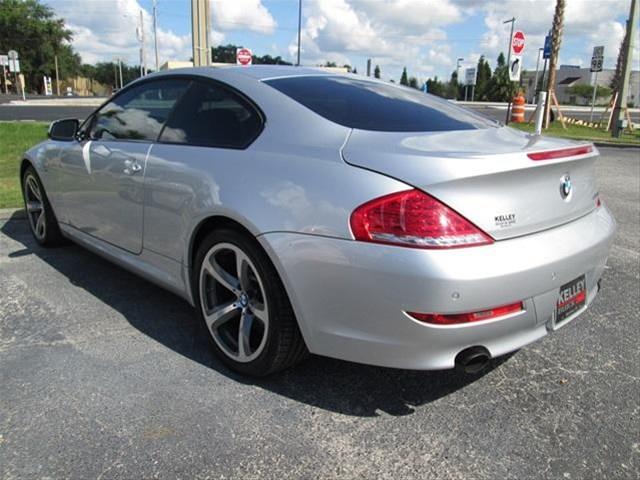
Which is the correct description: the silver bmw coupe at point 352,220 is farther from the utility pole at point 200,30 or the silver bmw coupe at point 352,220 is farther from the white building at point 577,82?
the white building at point 577,82

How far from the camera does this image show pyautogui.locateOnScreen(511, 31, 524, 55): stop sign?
1477 centimetres

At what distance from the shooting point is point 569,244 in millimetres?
2477

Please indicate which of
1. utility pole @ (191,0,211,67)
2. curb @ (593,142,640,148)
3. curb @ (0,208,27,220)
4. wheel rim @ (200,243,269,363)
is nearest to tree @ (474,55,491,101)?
curb @ (593,142,640,148)

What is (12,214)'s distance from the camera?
235 inches

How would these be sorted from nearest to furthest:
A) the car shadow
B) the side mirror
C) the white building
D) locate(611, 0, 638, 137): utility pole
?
the car shadow, the side mirror, locate(611, 0, 638, 137): utility pole, the white building

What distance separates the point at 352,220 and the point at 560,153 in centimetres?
105

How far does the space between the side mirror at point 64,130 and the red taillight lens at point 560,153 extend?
324 centimetres

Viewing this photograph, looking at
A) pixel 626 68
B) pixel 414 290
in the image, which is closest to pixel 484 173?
pixel 414 290

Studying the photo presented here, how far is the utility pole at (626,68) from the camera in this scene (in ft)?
58.4

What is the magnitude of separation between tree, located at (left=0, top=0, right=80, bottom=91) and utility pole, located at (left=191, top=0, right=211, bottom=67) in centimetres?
7454

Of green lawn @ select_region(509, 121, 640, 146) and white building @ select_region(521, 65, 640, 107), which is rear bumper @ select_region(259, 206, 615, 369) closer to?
green lawn @ select_region(509, 121, 640, 146)

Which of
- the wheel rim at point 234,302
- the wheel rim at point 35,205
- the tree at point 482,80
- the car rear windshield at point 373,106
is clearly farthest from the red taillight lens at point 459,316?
the tree at point 482,80

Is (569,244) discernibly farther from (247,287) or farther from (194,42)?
(194,42)

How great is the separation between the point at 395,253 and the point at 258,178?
79 centimetres
